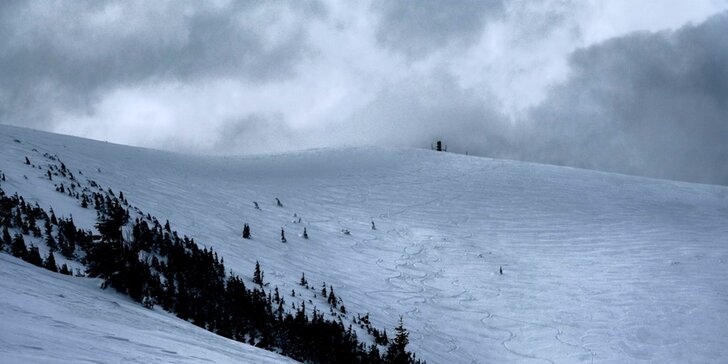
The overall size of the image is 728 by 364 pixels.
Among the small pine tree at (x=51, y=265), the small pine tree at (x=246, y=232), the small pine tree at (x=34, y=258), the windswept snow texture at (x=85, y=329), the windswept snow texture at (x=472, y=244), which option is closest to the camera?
the windswept snow texture at (x=85, y=329)

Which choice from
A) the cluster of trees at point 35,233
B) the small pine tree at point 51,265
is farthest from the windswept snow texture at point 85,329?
the cluster of trees at point 35,233

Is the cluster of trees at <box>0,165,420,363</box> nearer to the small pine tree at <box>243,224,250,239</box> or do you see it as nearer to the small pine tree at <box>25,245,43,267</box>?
the small pine tree at <box>25,245,43,267</box>

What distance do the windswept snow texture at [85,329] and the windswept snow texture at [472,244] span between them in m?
0.21

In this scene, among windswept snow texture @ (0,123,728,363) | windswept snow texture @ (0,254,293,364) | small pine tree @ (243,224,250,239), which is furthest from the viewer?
small pine tree @ (243,224,250,239)

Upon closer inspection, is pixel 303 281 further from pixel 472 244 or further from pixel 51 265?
pixel 472 244

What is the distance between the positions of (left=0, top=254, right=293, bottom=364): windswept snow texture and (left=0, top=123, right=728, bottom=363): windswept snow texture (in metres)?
0.21

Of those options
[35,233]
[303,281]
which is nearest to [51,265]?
[35,233]

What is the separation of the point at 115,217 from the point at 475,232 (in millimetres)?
21743

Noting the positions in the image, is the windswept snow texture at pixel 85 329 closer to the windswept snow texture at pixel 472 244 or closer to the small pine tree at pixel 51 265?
A: the windswept snow texture at pixel 472 244

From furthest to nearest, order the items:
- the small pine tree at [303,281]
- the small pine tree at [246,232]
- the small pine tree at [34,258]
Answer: the small pine tree at [246,232], the small pine tree at [303,281], the small pine tree at [34,258]

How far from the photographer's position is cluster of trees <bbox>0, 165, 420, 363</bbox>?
12188 mm

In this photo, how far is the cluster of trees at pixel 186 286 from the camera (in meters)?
12.2

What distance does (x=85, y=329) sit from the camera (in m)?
7.64

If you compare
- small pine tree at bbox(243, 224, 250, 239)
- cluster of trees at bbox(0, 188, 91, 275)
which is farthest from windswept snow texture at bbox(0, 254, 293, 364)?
small pine tree at bbox(243, 224, 250, 239)
